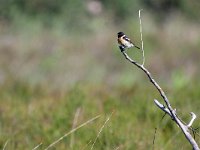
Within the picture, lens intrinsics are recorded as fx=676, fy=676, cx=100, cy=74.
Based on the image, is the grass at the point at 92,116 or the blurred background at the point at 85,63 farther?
the blurred background at the point at 85,63

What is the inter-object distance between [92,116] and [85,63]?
4.39 meters

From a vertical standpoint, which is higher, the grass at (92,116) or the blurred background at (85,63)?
the grass at (92,116)

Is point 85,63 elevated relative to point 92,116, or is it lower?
lower

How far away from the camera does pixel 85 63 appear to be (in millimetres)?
9109

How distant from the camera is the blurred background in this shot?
4754mm

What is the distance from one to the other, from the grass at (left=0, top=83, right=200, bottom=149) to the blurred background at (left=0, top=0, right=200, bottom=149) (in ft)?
0.03

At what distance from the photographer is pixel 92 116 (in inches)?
187

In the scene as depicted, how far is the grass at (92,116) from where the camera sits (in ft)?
13.1

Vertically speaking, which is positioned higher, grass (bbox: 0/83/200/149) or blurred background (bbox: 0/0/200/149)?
grass (bbox: 0/83/200/149)

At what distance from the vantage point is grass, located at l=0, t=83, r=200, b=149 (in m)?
3.99

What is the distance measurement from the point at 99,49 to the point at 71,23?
4.11ft

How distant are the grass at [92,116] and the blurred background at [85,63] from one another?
0.01 metres

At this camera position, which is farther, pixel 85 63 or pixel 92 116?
pixel 85 63

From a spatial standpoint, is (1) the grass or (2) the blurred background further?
(2) the blurred background
